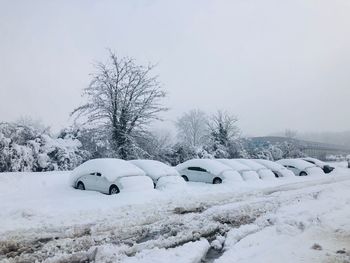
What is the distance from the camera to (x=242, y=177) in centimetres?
2383

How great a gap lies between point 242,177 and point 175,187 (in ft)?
25.7

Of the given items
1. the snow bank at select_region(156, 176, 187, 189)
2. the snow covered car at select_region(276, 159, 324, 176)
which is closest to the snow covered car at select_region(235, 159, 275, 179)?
the snow covered car at select_region(276, 159, 324, 176)

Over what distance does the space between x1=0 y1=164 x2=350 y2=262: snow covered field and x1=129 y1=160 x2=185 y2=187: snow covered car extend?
2.00 m

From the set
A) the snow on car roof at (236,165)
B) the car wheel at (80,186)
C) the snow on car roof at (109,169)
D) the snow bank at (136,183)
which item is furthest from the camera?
the snow on car roof at (236,165)

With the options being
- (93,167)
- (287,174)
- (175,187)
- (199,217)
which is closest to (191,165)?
(175,187)

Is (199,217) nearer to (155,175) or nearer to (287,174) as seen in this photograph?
(155,175)

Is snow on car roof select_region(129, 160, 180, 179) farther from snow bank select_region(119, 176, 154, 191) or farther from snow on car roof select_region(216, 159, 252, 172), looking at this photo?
snow on car roof select_region(216, 159, 252, 172)

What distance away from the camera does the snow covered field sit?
271 inches

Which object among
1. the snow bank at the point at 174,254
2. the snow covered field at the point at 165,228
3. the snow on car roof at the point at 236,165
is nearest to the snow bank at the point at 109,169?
the snow covered field at the point at 165,228

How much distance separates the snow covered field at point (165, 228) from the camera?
22.6 ft

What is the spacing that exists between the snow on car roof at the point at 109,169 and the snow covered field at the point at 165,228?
104 centimetres

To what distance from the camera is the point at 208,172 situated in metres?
21.9

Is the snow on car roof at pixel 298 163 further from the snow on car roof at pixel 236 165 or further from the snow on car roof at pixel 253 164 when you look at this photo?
the snow on car roof at pixel 236 165

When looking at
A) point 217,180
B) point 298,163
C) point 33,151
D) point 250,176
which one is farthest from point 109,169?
point 298,163
